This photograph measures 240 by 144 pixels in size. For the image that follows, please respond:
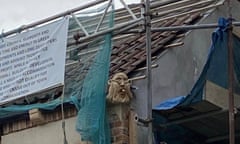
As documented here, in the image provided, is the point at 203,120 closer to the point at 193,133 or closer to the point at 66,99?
the point at 193,133

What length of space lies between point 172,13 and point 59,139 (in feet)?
9.04

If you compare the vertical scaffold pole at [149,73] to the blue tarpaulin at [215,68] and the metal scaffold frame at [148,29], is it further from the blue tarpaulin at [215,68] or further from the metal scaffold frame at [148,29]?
the blue tarpaulin at [215,68]

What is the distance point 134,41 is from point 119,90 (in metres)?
2.31

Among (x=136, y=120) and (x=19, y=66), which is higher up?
(x=19, y=66)

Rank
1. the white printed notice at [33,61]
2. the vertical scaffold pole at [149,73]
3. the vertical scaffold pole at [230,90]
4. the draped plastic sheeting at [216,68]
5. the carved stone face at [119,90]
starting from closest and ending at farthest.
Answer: the vertical scaffold pole at [230,90] → the vertical scaffold pole at [149,73] → the draped plastic sheeting at [216,68] → the carved stone face at [119,90] → the white printed notice at [33,61]

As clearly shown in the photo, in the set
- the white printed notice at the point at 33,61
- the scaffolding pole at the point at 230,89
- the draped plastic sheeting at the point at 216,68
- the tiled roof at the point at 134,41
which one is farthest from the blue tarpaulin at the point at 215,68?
the white printed notice at the point at 33,61

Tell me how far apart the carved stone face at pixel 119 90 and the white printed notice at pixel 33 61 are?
887 millimetres

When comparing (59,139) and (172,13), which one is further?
(172,13)

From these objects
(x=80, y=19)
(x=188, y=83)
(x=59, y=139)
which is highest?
(x=80, y=19)

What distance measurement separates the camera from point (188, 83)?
1097cm

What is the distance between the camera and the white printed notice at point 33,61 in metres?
11.2

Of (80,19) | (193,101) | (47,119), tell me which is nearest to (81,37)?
(80,19)

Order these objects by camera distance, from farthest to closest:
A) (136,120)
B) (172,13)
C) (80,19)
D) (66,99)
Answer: (172,13) < (80,19) < (66,99) < (136,120)

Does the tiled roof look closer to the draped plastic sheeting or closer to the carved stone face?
the carved stone face
